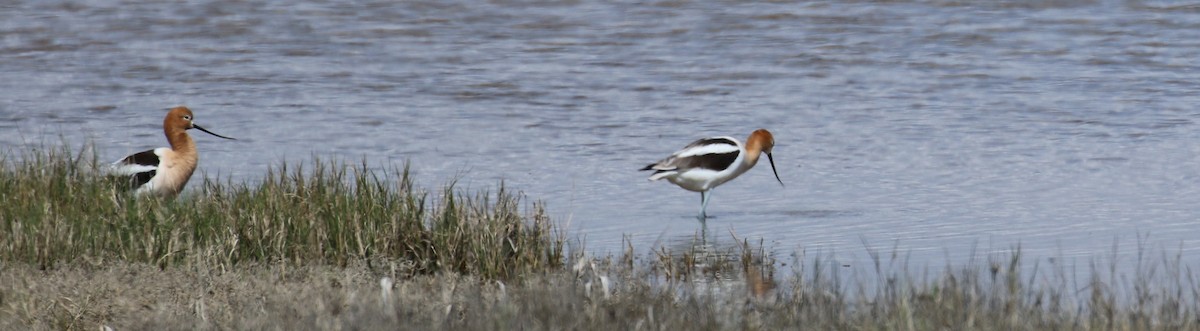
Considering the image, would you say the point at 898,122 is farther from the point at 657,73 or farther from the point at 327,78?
the point at 327,78

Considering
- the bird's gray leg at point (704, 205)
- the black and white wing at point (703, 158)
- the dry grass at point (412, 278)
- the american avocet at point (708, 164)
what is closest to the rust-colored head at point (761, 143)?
the american avocet at point (708, 164)

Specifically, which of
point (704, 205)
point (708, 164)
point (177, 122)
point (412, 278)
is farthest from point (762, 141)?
point (412, 278)

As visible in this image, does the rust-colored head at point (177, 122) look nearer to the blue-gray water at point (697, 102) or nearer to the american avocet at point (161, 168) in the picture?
the american avocet at point (161, 168)

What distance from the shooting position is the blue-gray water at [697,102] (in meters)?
9.55

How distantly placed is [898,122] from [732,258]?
4.85m

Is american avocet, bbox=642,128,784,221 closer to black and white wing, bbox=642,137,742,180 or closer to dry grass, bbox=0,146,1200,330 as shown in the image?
black and white wing, bbox=642,137,742,180

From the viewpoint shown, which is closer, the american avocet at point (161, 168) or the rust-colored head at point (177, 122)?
the american avocet at point (161, 168)

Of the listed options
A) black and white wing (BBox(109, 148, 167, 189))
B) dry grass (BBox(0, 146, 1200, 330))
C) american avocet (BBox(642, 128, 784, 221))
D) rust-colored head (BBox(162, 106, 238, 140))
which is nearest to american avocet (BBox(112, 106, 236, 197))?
black and white wing (BBox(109, 148, 167, 189))

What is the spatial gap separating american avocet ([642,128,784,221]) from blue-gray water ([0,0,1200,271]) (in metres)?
0.15

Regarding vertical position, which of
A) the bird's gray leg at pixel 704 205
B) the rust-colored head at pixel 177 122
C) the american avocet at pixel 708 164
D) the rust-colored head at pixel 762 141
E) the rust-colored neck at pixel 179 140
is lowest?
the bird's gray leg at pixel 704 205

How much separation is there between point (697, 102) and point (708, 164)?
4068 millimetres

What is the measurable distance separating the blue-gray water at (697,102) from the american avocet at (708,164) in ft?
0.49

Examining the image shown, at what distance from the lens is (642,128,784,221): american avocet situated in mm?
10109

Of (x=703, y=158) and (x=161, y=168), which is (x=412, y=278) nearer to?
(x=161, y=168)
